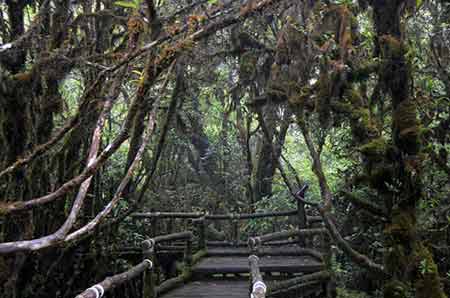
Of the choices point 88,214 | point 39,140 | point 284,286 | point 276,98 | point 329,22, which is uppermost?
point 329,22

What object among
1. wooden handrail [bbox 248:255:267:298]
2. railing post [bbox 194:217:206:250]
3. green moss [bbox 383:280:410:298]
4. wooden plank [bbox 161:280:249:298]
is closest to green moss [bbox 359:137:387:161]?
green moss [bbox 383:280:410:298]

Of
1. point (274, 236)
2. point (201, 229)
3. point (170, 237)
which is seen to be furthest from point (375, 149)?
point (201, 229)

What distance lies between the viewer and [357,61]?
6355 millimetres

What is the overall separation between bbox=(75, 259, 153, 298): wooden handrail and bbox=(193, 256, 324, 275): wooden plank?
2785 millimetres

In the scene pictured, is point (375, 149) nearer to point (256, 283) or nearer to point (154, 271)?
point (256, 283)

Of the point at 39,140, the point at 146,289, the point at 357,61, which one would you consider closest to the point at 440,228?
the point at 357,61

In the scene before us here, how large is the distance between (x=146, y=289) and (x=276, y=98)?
374cm

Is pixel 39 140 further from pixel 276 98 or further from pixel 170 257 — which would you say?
pixel 170 257

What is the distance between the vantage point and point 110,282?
4277 millimetres

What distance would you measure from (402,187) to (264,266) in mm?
3990

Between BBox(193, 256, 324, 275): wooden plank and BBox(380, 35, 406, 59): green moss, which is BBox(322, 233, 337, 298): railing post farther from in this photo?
BBox(380, 35, 406, 59): green moss

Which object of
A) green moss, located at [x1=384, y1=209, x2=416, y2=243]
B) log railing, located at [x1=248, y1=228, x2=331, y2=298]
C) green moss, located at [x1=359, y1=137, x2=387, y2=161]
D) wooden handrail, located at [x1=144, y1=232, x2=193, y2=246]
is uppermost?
green moss, located at [x1=359, y1=137, x2=387, y2=161]

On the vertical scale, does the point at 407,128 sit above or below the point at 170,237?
above

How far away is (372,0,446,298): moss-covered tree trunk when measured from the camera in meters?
4.95
